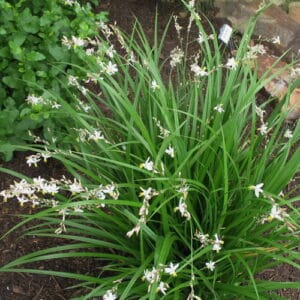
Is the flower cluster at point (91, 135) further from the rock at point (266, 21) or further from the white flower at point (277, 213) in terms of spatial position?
the rock at point (266, 21)

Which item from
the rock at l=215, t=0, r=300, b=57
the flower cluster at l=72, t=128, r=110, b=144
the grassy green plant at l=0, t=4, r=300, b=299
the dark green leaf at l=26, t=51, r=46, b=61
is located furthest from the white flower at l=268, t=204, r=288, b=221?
the rock at l=215, t=0, r=300, b=57

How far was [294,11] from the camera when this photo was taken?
12.4 ft

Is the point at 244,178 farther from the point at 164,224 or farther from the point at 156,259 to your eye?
the point at 156,259

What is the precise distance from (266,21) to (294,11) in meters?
0.50

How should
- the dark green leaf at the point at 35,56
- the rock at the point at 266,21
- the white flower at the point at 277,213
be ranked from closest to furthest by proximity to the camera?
the white flower at the point at 277,213, the dark green leaf at the point at 35,56, the rock at the point at 266,21

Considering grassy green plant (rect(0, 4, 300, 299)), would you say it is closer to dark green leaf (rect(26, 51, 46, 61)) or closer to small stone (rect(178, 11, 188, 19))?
dark green leaf (rect(26, 51, 46, 61))

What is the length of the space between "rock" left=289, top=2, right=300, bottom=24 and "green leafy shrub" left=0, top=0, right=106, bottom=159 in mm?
2016

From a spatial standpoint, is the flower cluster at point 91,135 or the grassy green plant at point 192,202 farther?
the grassy green plant at point 192,202

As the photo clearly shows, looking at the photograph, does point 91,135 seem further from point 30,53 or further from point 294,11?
point 294,11

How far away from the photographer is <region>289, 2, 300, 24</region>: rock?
12.1 ft

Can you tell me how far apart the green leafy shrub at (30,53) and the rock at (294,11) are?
202cm

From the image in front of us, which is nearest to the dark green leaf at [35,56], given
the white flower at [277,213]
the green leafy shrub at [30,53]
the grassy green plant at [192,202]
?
the green leafy shrub at [30,53]

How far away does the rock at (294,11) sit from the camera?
3.69 meters

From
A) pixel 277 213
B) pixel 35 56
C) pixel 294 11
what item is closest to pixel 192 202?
pixel 277 213
